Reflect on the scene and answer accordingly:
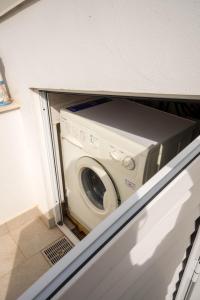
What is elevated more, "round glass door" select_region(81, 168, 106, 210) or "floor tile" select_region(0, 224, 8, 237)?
"round glass door" select_region(81, 168, 106, 210)

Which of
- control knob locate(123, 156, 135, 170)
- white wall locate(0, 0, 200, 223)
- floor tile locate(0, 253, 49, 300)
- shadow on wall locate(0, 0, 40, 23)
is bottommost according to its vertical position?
floor tile locate(0, 253, 49, 300)

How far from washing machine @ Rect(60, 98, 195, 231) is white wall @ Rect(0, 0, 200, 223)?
32 centimetres

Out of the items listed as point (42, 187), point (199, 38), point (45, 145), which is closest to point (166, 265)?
point (199, 38)

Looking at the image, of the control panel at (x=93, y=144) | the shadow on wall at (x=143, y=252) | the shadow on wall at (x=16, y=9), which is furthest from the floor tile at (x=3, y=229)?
the shadow on wall at (x=16, y=9)

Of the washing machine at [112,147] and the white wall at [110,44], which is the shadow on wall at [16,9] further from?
the washing machine at [112,147]

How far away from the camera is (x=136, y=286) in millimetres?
620

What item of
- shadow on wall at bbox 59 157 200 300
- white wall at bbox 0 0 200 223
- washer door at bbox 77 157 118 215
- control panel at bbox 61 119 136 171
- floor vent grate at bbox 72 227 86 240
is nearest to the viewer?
shadow on wall at bbox 59 157 200 300

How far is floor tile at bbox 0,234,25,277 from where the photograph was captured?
5.01ft

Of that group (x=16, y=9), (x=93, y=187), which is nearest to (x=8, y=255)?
(x=93, y=187)

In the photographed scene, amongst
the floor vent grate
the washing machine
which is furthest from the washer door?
the floor vent grate

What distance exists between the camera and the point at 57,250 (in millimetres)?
1618

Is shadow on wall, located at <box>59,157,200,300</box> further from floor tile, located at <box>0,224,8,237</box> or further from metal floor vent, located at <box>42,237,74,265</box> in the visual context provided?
floor tile, located at <box>0,224,8,237</box>

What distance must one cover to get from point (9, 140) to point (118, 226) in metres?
1.35

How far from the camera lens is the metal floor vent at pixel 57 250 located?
157 centimetres
